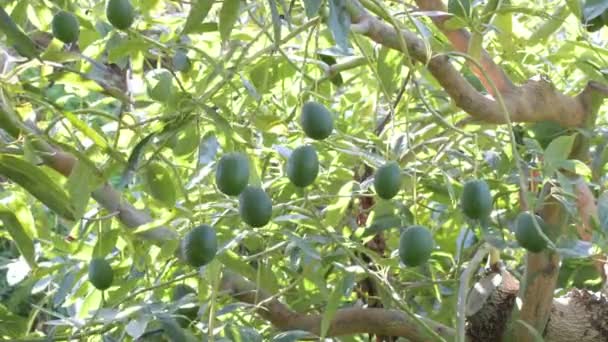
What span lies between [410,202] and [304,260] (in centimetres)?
22

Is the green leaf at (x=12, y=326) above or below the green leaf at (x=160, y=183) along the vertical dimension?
below

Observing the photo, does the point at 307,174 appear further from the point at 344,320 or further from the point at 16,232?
the point at 344,320

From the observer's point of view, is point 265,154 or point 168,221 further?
point 265,154

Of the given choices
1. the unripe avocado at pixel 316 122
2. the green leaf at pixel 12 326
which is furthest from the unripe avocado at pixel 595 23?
the green leaf at pixel 12 326

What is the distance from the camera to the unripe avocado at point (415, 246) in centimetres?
99

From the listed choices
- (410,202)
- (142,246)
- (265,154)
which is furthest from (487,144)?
(142,246)

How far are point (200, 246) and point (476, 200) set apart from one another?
0.24m

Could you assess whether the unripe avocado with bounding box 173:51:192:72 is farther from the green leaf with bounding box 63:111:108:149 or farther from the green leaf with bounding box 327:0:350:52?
the green leaf with bounding box 327:0:350:52

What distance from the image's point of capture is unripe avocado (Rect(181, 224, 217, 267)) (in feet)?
3.06

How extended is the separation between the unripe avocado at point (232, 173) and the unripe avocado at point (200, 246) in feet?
0.18

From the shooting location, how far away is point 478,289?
1.33 meters

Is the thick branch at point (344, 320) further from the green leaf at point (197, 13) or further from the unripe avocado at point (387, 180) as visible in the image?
the green leaf at point (197, 13)

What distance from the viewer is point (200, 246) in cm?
93

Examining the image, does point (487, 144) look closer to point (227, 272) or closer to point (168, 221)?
point (227, 272)
